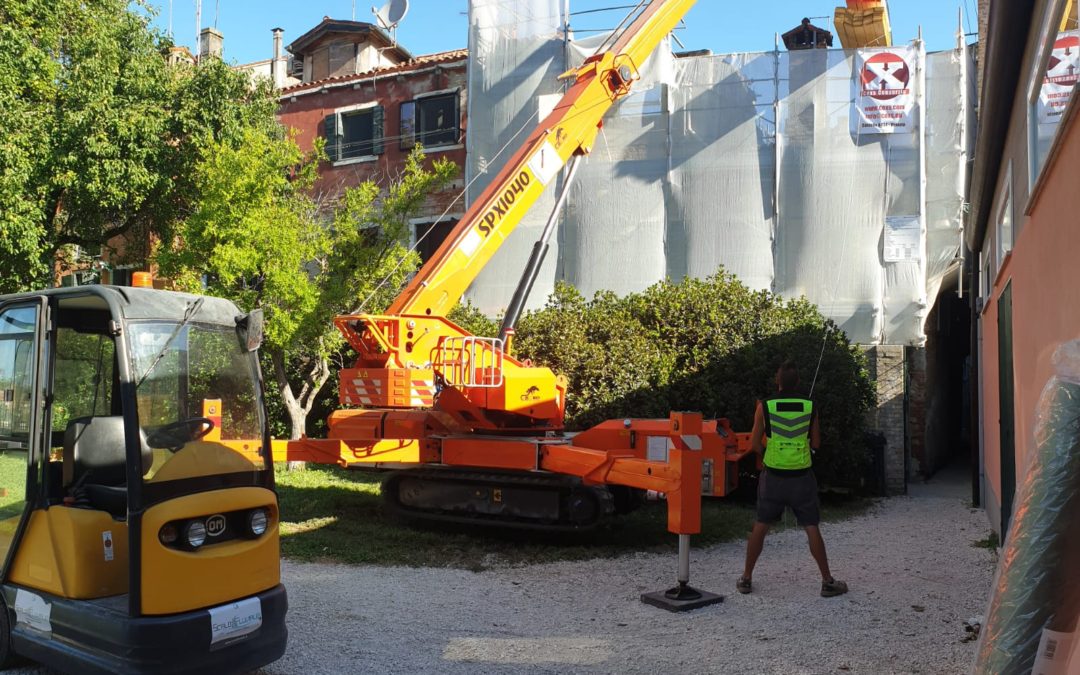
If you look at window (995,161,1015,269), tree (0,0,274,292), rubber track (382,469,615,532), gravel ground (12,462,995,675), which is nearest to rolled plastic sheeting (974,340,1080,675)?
gravel ground (12,462,995,675)

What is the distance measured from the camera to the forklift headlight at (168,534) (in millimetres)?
4395

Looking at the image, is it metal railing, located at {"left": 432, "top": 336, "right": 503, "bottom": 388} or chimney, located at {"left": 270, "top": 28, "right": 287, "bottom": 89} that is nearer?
metal railing, located at {"left": 432, "top": 336, "right": 503, "bottom": 388}

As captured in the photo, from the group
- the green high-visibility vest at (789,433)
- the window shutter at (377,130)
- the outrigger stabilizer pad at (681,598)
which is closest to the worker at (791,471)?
the green high-visibility vest at (789,433)

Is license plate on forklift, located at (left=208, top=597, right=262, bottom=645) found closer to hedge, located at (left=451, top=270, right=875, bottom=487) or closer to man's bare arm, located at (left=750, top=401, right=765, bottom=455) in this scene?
man's bare arm, located at (left=750, top=401, right=765, bottom=455)

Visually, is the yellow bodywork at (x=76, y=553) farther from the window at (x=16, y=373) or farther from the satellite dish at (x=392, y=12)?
the satellite dish at (x=392, y=12)

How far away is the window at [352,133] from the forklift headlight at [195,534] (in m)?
15.9

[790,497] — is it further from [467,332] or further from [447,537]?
[467,332]

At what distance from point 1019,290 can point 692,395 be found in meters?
6.51

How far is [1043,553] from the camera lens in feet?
8.65

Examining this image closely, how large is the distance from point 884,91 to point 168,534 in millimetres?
13988

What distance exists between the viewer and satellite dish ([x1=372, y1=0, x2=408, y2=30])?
19.1 meters

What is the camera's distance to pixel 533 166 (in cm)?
1082

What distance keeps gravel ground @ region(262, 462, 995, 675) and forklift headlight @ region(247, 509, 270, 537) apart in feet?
3.25

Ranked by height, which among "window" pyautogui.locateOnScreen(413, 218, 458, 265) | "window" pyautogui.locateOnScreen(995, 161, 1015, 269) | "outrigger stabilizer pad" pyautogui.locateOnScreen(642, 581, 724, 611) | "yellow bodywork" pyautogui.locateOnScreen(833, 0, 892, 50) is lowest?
"outrigger stabilizer pad" pyautogui.locateOnScreen(642, 581, 724, 611)
